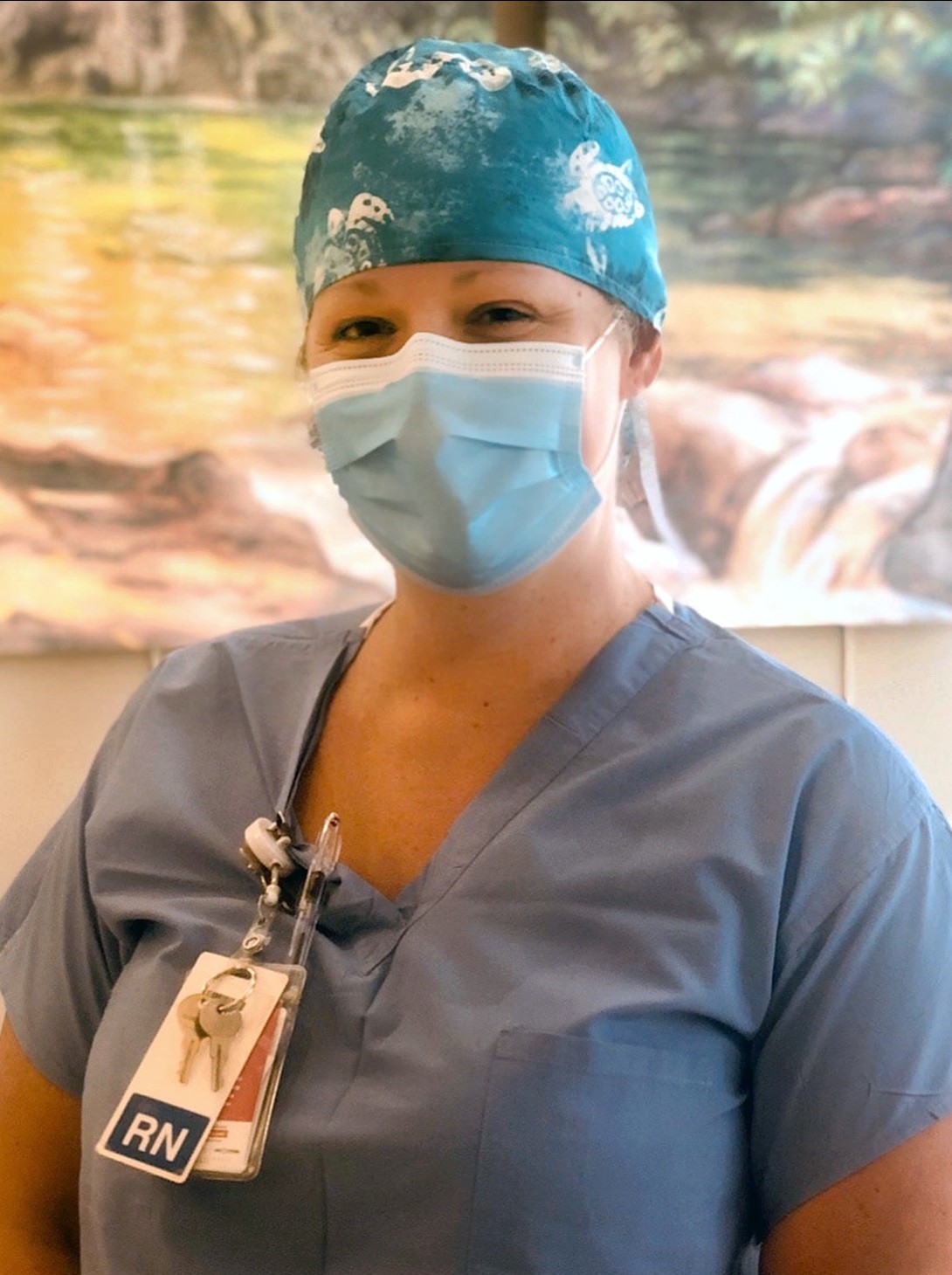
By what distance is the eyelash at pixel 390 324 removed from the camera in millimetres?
863

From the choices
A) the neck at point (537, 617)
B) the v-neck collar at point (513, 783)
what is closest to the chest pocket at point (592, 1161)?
the v-neck collar at point (513, 783)

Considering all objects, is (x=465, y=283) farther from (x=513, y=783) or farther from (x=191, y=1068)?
(x=191, y=1068)

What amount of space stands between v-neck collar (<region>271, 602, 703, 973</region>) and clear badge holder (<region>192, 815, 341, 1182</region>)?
0.02 meters

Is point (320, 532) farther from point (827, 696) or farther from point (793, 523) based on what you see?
point (827, 696)

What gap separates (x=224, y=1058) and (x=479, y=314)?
1.86 feet

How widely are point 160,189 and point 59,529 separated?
0.44m

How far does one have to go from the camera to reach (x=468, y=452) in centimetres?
85

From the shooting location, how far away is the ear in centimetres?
95

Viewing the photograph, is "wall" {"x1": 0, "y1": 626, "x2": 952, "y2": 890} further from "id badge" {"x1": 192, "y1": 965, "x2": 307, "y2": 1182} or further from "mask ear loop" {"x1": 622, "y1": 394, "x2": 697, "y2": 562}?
"id badge" {"x1": 192, "y1": 965, "x2": 307, "y2": 1182}

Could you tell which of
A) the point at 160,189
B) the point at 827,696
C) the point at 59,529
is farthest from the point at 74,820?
the point at 160,189

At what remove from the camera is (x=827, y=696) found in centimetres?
87

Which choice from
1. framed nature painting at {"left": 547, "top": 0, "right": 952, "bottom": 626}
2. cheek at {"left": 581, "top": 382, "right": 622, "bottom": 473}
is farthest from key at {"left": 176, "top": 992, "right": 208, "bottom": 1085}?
framed nature painting at {"left": 547, "top": 0, "right": 952, "bottom": 626}

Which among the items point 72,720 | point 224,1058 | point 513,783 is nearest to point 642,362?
point 513,783

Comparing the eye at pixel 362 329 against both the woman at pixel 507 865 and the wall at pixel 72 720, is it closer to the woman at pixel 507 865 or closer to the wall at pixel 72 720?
the woman at pixel 507 865
